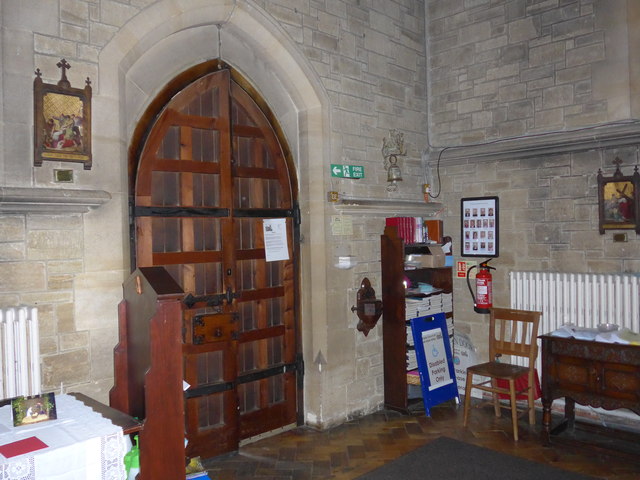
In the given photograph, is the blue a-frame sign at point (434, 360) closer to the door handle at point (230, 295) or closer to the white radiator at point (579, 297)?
the white radiator at point (579, 297)

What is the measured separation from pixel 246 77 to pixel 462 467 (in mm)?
3377

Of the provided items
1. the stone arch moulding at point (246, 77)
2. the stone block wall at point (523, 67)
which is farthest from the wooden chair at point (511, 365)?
the stone block wall at point (523, 67)

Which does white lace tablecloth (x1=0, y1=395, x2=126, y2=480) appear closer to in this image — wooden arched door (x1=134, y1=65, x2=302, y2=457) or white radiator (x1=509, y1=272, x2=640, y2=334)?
wooden arched door (x1=134, y1=65, x2=302, y2=457)

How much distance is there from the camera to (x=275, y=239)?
14.6 feet

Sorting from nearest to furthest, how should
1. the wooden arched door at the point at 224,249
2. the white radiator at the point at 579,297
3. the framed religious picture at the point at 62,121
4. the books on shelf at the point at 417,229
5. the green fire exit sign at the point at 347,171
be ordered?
1. the framed religious picture at the point at 62,121
2. the wooden arched door at the point at 224,249
3. the white radiator at the point at 579,297
4. the green fire exit sign at the point at 347,171
5. the books on shelf at the point at 417,229

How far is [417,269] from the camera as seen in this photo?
5305 millimetres

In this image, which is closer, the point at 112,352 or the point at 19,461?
the point at 19,461

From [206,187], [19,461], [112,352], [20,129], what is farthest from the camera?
[206,187]

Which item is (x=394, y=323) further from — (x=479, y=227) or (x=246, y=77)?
(x=246, y=77)

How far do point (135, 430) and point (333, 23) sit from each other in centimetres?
367

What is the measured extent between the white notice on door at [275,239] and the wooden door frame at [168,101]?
0.13 meters

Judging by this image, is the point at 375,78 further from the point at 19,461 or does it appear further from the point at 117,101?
the point at 19,461

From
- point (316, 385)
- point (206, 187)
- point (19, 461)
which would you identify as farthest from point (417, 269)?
point (19, 461)

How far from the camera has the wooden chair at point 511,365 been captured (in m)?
4.31
